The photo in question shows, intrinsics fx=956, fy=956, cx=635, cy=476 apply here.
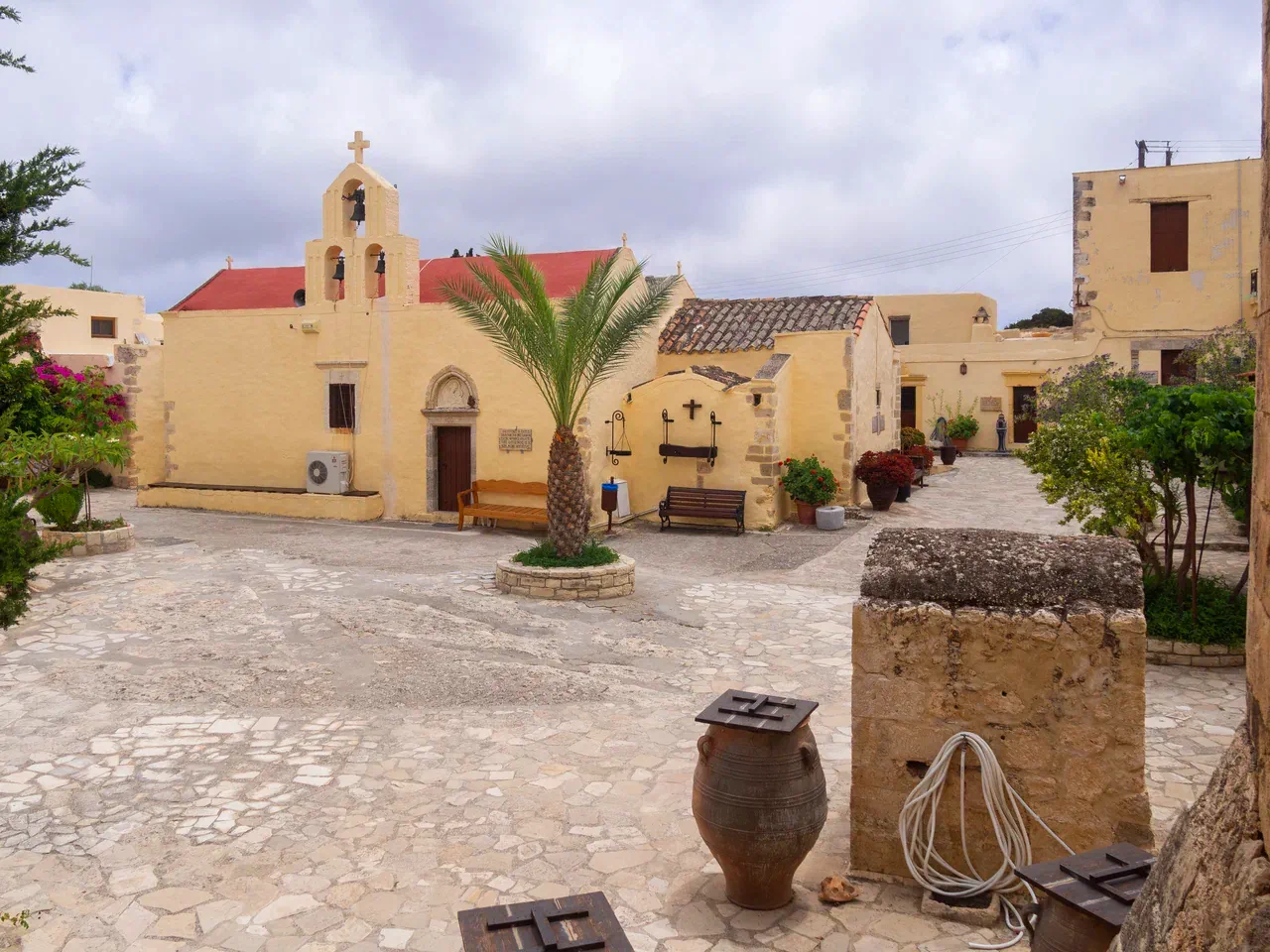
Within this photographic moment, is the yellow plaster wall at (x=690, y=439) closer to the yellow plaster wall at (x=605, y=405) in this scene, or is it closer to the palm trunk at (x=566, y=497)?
the yellow plaster wall at (x=605, y=405)

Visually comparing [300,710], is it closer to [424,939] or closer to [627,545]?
[424,939]

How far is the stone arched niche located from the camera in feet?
54.2

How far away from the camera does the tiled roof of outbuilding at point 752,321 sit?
17.5m

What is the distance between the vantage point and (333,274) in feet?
58.9

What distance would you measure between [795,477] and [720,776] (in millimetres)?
12146

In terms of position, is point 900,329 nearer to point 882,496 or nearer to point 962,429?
point 962,429

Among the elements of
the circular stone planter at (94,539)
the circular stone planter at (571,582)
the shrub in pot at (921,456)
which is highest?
the shrub in pot at (921,456)

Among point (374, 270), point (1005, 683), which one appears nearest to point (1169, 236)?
point (374, 270)

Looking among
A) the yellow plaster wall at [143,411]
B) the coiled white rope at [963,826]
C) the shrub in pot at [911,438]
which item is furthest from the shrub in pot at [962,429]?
the coiled white rope at [963,826]

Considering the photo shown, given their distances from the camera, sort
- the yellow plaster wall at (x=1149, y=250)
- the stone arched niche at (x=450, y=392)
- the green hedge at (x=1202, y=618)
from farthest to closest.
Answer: the yellow plaster wall at (x=1149, y=250) → the stone arched niche at (x=450, y=392) → the green hedge at (x=1202, y=618)

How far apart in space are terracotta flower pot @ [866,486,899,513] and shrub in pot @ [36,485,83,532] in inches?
499

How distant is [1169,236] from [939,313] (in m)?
10.7

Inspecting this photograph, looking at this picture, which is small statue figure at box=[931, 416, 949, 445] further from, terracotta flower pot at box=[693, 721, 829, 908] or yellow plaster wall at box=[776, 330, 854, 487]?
terracotta flower pot at box=[693, 721, 829, 908]

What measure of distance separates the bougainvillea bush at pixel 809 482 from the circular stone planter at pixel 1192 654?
26.6ft
